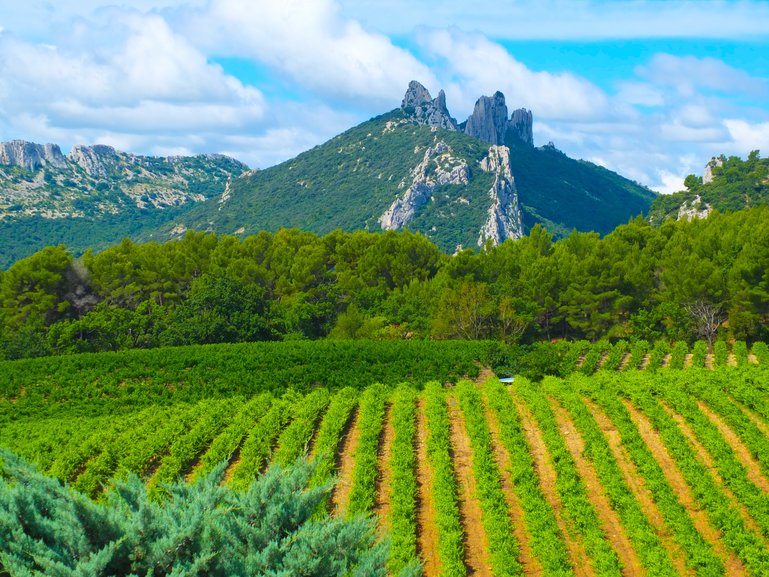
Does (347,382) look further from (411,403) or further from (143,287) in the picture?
(143,287)

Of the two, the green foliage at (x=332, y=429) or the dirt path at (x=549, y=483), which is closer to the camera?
the dirt path at (x=549, y=483)

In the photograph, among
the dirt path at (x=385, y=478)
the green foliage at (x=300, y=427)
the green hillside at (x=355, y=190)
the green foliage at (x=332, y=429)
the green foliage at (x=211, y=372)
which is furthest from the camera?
the green hillside at (x=355, y=190)

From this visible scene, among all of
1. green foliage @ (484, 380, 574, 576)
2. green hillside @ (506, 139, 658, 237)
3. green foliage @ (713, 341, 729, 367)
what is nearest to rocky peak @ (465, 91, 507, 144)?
green hillside @ (506, 139, 658, 237)

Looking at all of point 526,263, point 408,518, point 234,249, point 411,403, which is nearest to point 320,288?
point 234,249

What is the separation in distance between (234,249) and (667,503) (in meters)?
42.2

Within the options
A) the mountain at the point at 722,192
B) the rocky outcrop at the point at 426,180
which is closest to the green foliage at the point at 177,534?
the mountain at the point at 722,192

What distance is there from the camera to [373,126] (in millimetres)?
174250

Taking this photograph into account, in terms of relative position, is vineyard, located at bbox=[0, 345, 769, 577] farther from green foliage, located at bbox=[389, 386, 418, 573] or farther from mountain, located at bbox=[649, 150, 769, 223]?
mountain, located at bbox=[649, 150, 769, 223]

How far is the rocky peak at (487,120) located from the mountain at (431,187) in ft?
1.25

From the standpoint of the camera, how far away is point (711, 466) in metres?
20.9

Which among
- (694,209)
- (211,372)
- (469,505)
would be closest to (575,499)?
(469,505)

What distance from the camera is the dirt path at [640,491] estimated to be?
631 inches

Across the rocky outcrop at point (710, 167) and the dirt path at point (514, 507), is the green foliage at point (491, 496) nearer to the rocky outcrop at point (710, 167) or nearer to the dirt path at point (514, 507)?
the dirt path at point (514, 507)

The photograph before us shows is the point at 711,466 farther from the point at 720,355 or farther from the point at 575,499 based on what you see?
the point at 720,355
